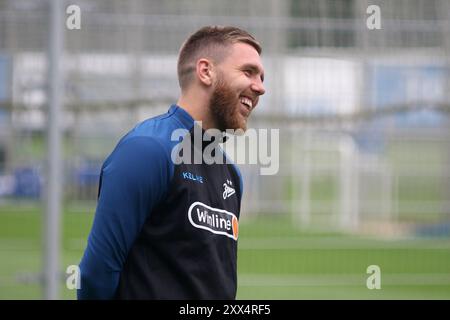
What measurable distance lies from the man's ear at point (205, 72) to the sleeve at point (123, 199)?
355 mm

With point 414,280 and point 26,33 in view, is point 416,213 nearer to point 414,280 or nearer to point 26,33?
point 414,280

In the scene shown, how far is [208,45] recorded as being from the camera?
319cm

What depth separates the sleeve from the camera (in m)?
2.86

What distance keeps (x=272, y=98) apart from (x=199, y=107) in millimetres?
5041

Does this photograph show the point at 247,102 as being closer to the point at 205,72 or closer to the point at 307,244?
the point at 205,72

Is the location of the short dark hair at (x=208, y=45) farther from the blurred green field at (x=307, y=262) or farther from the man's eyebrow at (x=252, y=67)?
the blurred green field at (x=307, y=262)

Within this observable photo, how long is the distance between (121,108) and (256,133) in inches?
48.5

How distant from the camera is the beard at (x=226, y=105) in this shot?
122 inches

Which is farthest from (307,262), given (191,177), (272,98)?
(191,177)

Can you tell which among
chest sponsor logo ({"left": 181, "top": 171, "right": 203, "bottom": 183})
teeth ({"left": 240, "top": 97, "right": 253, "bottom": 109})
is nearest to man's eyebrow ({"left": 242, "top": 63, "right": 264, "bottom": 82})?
teeth ({"left": 240, "top": 97, "right": 253, "bottom": 109})

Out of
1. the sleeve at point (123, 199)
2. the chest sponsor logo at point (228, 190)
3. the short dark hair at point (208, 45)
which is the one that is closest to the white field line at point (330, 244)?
the chest sponsor logo at point (228, 190)

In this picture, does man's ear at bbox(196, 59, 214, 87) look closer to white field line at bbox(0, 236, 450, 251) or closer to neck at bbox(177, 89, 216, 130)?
neck at bbox(177, 89, 216, 130)

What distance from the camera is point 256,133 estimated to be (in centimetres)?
734
